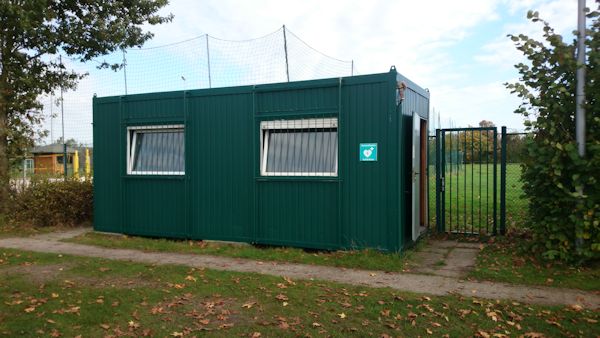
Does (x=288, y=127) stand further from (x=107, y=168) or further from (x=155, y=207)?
(x=107, y=168)

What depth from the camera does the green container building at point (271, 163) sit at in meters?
7.57

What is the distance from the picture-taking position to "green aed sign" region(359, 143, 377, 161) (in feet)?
24.7

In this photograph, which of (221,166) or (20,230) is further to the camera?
(20,230)

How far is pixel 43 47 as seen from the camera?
39.6ft

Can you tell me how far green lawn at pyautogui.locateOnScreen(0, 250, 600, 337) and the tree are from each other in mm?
7291

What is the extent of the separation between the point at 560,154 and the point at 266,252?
4796 mm

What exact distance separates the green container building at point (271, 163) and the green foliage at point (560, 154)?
1863 mm

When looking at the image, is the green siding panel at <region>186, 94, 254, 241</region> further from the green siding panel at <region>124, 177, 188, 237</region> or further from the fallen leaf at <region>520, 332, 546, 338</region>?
the fallen leaf at <region>520, 332, 546, 338</region>

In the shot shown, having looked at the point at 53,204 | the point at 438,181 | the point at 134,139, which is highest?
the point at 134,139

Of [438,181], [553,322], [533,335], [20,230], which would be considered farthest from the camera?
[20,230]

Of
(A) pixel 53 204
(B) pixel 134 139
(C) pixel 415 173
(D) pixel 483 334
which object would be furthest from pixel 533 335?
(A) pixel 53 204

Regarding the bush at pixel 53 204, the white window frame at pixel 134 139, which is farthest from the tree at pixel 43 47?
the white window frame at pixel 134 139

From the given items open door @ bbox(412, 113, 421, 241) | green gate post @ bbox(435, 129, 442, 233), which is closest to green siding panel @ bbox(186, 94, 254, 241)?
open door @ bbox(412, 113, 421, 241)

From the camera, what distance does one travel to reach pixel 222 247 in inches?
338
